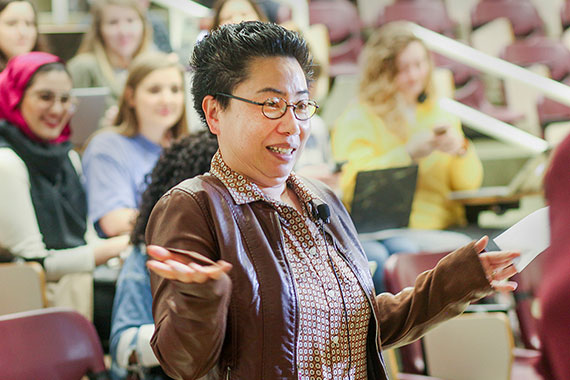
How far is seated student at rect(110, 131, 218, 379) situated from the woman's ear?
25.1 inches

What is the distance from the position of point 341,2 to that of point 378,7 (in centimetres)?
37

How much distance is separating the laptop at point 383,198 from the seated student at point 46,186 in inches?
36.0

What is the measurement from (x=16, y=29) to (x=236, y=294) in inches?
96.1

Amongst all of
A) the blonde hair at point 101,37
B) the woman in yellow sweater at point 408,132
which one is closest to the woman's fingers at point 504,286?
the woman in yellow sweater at point 408,132

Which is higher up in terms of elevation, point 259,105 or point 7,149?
point 259,105

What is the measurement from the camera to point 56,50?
3.64 meters

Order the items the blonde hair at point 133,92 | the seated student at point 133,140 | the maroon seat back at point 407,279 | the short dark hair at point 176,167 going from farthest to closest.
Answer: the blonde hair at point 133,92
the seated student at point 133,140
the maroon seat back at point 407,279
the short dark hair at point 176,167

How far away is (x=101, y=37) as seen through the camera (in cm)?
340

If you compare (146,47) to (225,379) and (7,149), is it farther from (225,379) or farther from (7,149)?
(225,379)

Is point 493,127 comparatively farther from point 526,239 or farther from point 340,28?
point 526,239

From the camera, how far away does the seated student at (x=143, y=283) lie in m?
1.64

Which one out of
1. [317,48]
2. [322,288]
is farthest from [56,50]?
[322,288]

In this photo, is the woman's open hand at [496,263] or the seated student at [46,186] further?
the seated student at [46,186]

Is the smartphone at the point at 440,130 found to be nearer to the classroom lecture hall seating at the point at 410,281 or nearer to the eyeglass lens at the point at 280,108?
Answer: the classroom lecture hall seating at the point at 410,281
